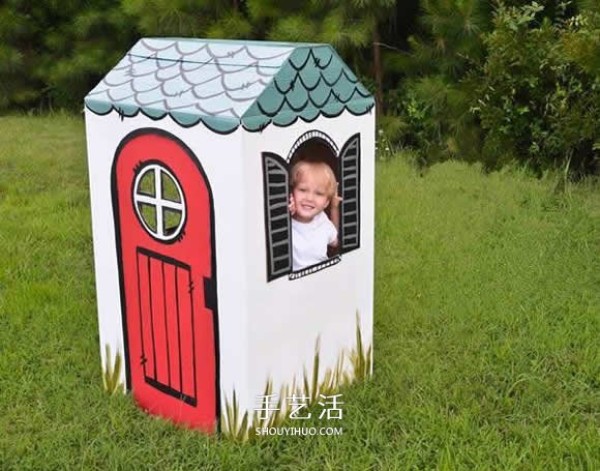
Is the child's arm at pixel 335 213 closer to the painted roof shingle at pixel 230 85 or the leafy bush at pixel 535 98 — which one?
the painted roof shingle at pixel 230 85

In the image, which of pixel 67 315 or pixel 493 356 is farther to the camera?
pixel 67 315

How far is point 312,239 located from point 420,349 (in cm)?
78

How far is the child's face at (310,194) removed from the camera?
236cm

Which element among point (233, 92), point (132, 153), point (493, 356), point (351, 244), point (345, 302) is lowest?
point (493, 356)

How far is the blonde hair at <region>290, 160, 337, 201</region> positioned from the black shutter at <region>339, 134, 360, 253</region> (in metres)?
0.04

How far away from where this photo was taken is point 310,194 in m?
2.38

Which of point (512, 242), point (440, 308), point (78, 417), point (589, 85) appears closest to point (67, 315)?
point (78, 417)

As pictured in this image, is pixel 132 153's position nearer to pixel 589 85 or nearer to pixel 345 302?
pixel 345 302

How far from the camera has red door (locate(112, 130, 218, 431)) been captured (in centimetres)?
231

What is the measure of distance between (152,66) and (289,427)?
1.07m

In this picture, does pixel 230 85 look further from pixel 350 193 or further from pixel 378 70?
pixel 378 70

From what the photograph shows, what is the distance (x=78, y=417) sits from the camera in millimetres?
2562

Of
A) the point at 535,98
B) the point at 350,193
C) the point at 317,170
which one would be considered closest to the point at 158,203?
the point at 317,170

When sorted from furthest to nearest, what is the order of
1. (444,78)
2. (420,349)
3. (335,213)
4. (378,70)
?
(378,70), (444,78), (420,349), (335,213)
